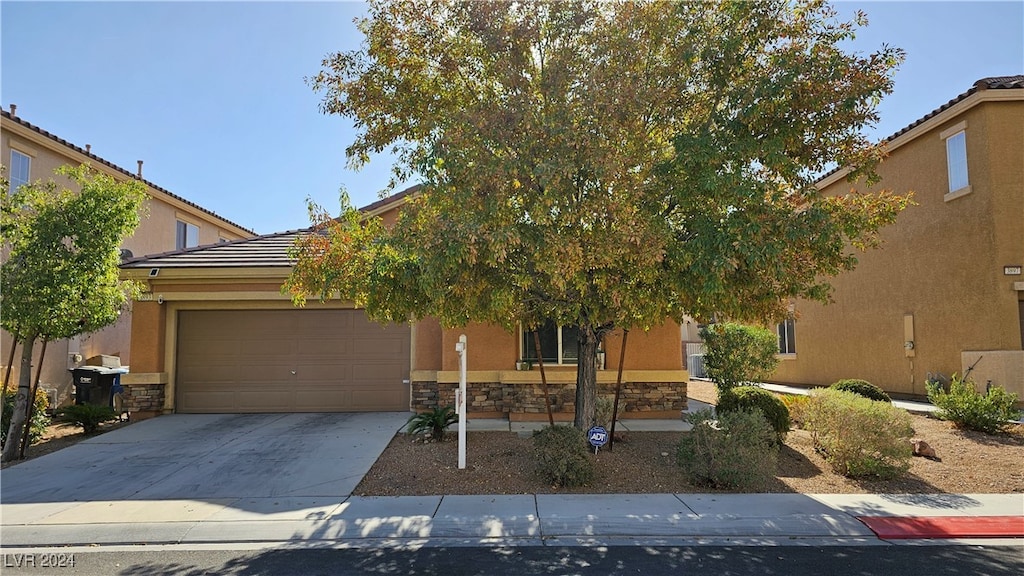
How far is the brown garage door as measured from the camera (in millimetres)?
13094

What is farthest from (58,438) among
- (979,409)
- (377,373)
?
(979,409)

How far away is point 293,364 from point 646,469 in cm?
806

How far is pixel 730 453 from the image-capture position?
762 centimetres

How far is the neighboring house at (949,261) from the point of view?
42.7 ft

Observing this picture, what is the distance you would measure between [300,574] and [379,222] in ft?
16.1

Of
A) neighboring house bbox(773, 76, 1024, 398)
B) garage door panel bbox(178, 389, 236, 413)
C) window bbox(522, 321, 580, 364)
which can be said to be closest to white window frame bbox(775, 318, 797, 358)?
neighboring house bbox(773, 76, 1024, 398)

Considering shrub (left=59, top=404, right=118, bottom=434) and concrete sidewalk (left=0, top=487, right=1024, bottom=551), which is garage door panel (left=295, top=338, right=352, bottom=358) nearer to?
shrub (left=59, top=404, right=118, bottom=434)

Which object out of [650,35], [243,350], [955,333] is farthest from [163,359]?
[955,333]

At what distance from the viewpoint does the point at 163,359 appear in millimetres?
13000

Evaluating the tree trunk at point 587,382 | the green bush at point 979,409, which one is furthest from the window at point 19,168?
the green bush at point 979,409

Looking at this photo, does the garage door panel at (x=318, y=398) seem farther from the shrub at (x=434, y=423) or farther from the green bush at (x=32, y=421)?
the green bush at (x=32, y=421)

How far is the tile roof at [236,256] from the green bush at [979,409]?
34.5ft

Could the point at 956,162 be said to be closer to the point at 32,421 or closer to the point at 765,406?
the point at 765,406

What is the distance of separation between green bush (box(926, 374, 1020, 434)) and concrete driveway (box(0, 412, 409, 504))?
984 centimetres
